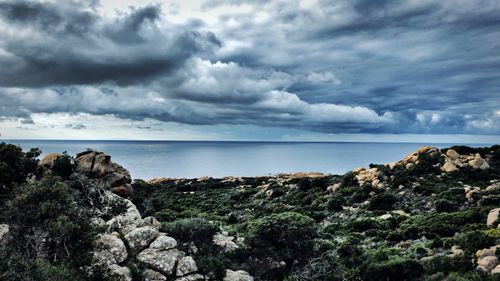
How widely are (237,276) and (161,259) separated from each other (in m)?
3.68

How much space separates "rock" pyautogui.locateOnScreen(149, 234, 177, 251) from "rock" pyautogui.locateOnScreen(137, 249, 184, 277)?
23 cm

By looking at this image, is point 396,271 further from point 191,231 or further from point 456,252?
point 191,231

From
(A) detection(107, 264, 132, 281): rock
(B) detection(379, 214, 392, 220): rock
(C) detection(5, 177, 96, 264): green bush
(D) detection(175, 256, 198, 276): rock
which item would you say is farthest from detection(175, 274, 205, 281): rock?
(B) detection(379, 214, 392, 220): rock

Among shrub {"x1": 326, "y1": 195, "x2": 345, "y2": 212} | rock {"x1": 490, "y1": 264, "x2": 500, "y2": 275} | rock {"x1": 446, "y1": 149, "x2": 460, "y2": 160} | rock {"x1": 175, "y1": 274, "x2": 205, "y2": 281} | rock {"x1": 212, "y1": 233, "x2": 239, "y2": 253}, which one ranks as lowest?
shrub {"x1": 326, "y1": 195, "x2": 345, "y2": 212}

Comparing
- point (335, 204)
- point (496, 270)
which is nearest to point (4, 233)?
point (496, 270)

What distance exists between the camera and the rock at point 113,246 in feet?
55.9

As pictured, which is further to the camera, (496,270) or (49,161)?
(49,161)

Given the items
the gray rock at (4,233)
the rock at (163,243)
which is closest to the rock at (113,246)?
the rock at (163,243)

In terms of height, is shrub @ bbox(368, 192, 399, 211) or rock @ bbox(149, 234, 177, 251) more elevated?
rock @ bbox(149, 234, 177, 251)

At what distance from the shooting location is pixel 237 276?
17.4 m

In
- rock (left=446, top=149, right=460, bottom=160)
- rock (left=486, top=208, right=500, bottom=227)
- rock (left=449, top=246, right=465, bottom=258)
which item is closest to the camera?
rock (left=449, top=246, right=465, bottom=258)

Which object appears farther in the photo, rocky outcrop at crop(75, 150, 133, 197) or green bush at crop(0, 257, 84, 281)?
rocky outcrop at crop(75, 150, 133, 197)

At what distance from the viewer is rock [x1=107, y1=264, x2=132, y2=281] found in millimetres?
15259

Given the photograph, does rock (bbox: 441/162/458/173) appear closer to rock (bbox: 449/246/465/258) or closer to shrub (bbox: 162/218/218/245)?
rock (bbox: 449/246/465/258)
